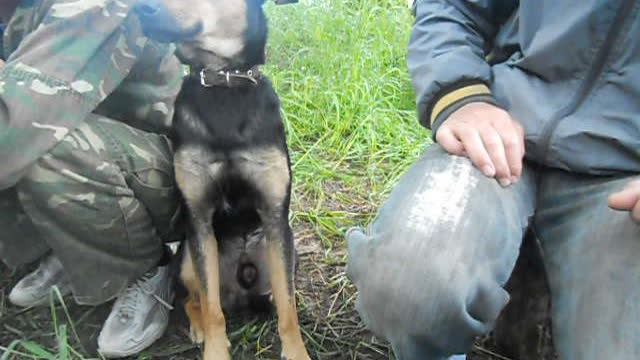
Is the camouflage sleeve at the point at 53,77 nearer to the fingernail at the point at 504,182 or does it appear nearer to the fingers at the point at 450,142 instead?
the fingers at the point at 450,142

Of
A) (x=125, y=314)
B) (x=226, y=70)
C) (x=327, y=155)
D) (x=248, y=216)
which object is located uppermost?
(x=226, y=70)

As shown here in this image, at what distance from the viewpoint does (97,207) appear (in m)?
1.95

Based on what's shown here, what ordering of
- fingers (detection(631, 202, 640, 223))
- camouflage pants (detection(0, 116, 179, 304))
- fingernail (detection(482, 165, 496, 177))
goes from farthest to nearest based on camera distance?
camouflage pants (detection(0, 116, 179, 304)), fingernail (detection(482, 165, 496, 177)), fingers (detection(631, 202, 640, 223))

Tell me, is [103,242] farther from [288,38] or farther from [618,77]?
[288,38]

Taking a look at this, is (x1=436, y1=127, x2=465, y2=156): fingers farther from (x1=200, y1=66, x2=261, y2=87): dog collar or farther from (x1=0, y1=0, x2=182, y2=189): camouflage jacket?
(x1=0, y1=0, x2=182, y2=189): camouflage jacket

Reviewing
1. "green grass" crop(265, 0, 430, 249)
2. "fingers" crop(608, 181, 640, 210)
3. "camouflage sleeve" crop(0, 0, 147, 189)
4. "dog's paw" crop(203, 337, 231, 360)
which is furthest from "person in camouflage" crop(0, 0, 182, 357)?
"fingers" crop(608, 181, 640, 210)

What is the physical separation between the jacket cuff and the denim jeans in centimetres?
9

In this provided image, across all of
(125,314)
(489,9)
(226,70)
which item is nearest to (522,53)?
(489,9)

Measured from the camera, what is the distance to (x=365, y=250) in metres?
1.42

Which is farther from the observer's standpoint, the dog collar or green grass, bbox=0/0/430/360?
green grass, bbox=0/0/430/360

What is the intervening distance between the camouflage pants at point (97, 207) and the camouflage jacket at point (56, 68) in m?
0.06

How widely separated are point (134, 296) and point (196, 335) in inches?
9.3

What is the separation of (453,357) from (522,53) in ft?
2.31

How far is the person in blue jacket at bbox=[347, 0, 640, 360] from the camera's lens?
4.34 ft
